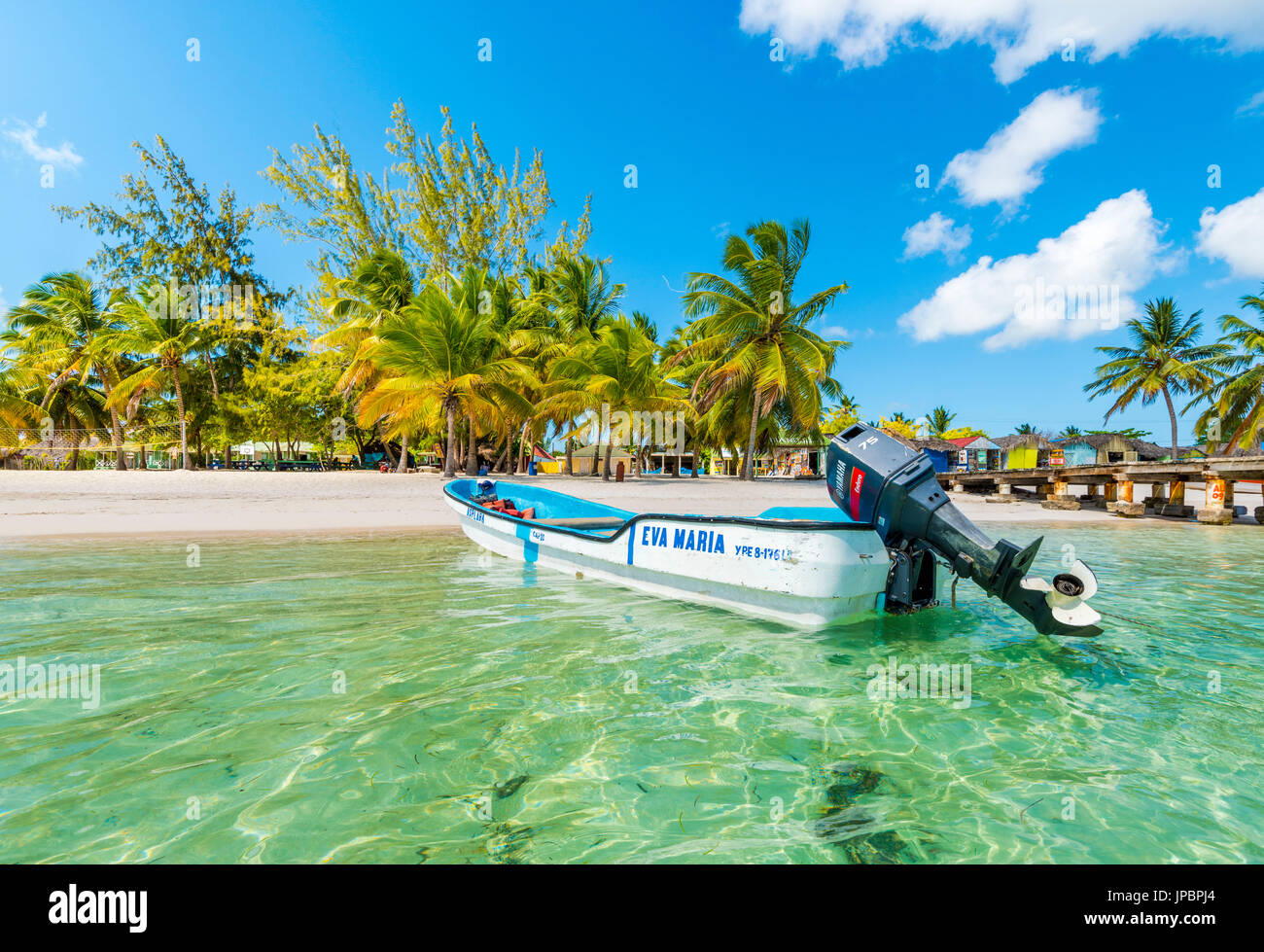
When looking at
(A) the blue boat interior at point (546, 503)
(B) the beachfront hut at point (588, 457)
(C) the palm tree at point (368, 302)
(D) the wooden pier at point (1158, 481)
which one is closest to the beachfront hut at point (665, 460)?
(B) the beachfront hut at point (588, 457)

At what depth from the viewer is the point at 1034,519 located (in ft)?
50.8

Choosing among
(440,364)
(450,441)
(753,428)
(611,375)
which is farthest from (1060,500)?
(440,364)

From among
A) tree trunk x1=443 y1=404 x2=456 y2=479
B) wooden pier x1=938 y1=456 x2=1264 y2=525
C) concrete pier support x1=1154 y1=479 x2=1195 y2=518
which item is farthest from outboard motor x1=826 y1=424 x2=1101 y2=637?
tree trunk x1=443 y1=404 x2=456 y2=479

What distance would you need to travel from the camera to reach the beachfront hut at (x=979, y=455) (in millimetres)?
50344

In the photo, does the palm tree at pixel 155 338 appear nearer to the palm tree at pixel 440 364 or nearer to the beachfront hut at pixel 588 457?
the palm tree at pixel 440 364

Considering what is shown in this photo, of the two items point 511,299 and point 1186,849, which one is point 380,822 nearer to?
point 1186,849

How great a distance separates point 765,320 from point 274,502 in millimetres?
19220

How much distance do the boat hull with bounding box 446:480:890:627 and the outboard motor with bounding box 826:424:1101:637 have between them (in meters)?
0.18

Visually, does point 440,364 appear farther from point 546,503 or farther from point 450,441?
point 546,503

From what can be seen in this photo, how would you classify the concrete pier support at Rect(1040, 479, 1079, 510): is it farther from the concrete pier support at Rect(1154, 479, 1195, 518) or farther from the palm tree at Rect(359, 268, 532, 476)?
the palm tree at Rect(359, 268, 532, 476)

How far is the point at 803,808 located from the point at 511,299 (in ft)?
90.5

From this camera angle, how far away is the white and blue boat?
373cm

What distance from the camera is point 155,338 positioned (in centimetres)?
2561
